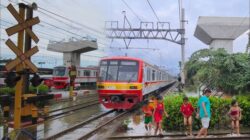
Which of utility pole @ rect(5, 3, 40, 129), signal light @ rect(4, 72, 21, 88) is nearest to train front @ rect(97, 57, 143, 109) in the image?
utility pole @ rect(5, 3, 40, 129)

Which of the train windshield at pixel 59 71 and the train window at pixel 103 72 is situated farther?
the train windshield at pixel 59 71

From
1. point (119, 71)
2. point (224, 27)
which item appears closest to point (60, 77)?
point (224, 27)

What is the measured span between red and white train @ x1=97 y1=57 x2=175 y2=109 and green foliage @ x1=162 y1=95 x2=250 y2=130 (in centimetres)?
639

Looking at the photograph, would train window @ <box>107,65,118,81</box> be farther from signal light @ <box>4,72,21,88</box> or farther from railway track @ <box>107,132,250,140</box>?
signal light @ <box>4,72,21,88</box>

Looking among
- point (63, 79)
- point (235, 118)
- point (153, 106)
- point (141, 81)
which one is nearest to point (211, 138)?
point (235, 118)

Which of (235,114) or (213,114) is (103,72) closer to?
(213,114)

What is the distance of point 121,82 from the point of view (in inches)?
831

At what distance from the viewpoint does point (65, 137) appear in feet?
46.0

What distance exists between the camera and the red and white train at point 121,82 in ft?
68.8

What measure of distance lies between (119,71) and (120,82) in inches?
26.6

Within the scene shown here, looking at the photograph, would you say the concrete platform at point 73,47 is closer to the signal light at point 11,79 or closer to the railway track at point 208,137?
the railway track at point 208,137

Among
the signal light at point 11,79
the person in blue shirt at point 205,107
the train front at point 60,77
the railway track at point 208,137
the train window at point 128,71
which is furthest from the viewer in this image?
the train front at point 60,77

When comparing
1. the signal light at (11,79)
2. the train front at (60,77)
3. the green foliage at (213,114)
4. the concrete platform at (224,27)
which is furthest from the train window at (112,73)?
the train front at (60,77)

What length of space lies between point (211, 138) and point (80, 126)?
21.9 feet
